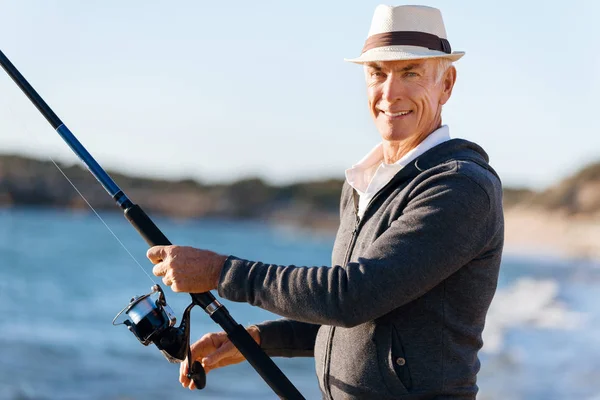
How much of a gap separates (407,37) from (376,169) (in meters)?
0.33

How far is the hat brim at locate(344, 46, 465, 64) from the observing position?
1.95m

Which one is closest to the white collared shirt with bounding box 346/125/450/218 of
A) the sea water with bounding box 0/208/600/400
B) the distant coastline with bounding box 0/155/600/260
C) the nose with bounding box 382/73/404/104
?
the nose with bounding box 382/73/404/104

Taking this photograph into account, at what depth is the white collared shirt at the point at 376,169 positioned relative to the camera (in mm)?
1975

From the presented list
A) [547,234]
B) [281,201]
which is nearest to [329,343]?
[547,234]

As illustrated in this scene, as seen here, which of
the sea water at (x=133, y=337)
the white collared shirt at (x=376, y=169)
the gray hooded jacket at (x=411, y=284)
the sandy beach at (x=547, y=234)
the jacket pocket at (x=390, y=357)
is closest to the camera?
the gray hooded jacket at (x=411, y=284)

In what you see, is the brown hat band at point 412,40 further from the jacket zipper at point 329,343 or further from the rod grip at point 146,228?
the rod grip at point 146,228

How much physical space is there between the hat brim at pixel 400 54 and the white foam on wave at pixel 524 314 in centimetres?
869

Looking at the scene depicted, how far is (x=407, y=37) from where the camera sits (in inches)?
78.8

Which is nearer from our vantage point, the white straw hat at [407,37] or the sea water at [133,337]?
the white straw hat at [407,37]

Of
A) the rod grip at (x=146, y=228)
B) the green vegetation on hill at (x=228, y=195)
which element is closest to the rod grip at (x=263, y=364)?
the rod grip at (x=146, y=228)

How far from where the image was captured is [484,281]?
6.16ft

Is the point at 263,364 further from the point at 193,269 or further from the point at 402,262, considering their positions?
the point at 402,262

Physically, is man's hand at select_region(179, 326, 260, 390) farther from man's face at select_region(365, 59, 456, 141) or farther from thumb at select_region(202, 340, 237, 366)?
man's face at select_region(365, 59, 456, 141)

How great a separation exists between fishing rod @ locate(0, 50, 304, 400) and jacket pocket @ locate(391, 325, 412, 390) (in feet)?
1.04
